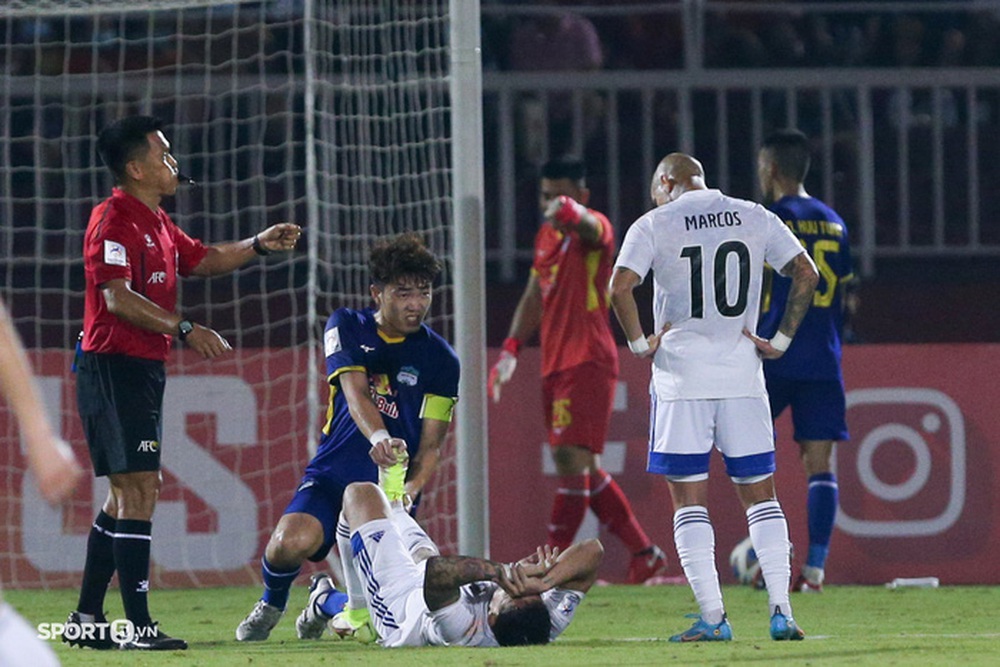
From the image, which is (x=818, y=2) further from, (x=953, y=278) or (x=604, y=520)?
(x=604, y=520)

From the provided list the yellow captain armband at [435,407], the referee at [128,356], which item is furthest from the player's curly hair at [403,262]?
the referee at [128,356]

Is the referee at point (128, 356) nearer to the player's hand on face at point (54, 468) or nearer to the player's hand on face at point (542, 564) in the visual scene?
the player's hand on face at point (542, 564)

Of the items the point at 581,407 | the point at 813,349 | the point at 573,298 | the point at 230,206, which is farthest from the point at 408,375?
the point at 230,206

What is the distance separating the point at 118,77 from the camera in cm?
1244

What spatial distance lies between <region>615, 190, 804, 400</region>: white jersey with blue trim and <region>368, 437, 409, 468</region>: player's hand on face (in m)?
1.02

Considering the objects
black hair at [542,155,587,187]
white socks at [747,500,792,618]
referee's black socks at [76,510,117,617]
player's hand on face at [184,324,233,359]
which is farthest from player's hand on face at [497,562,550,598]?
black hair at [542,155,587,187]

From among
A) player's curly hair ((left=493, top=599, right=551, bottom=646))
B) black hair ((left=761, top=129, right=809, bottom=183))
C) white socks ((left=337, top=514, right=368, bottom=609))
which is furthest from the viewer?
black hair ((left=761, top=129, right=809, bottom=183))

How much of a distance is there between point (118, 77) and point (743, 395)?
22.9ft

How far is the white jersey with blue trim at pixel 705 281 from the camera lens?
672 centimetres

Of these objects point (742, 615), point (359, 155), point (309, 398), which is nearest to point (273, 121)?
point (359, 155)

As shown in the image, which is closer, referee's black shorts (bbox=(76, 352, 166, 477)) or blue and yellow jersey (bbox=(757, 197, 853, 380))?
referee's black shorts (bbox=(76, 352, 166, 477))

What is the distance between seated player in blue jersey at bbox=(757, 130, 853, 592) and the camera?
8852 mm

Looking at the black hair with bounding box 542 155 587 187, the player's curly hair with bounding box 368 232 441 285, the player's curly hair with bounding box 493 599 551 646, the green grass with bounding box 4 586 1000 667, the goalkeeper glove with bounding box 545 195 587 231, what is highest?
the black hair with bounding box 542 155 587 187

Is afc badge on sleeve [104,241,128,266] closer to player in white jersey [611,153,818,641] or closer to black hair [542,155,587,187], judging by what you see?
player in white jersey [611,153,818,641]
